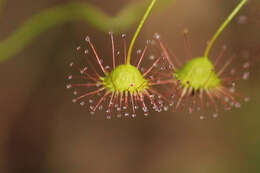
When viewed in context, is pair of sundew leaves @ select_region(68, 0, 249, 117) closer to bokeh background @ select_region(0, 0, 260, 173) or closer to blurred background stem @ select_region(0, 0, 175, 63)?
blurred background stem @ select_region(0, 0, 175, 63)

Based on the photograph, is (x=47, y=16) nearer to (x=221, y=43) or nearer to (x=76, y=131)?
(x=76, y=131)

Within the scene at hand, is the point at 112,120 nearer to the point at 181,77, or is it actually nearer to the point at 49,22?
the point at 49,22

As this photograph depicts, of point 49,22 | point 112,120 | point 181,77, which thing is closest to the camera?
point 181,77

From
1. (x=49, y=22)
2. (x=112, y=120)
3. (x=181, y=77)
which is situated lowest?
(x=181, y=77)

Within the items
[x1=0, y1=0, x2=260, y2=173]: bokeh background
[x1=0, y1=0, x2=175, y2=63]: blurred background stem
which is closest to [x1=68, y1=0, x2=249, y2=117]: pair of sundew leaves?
[x1=0, y1=0, x2=175, y2=63]: blurred background stem

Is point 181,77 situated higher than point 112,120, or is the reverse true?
point 112,120

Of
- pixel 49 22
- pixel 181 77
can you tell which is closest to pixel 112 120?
pixel 49 22

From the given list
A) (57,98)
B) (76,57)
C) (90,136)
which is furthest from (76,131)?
(76,57)

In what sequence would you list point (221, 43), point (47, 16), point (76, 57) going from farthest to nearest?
point (221, 43) < point (76, 57) < point (47, 16)

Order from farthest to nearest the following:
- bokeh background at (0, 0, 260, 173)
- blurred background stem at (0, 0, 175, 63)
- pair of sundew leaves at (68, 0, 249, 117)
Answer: bokeh background at (0, 0, 260, 173), blurred background stem at (0, 0, 175, 63), pair of sundew leaves at (68, 0, 249, 117)
